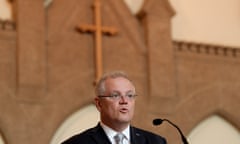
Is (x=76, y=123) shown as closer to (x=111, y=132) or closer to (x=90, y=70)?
(x=90, y=70)

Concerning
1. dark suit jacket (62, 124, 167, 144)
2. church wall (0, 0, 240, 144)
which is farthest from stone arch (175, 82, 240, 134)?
dark suit jacket (62, 124, 167, 144)

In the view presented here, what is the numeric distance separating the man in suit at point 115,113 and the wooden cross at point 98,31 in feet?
14.7

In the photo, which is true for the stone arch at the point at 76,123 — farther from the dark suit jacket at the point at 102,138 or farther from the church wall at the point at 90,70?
the dark suit jacket at the point at 102,138

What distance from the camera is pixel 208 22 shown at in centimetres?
920

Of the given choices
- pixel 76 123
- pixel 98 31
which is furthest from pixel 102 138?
pixel 98 31

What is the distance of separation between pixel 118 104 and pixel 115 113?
0.05 metres

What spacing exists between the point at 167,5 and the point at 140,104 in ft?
4.70

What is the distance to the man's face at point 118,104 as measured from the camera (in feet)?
11.4

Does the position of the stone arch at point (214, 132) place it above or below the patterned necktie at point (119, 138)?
below

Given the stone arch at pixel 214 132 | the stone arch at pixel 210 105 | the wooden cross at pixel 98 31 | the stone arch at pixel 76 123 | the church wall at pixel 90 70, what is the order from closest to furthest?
1. the church wall at pixel 90 70
2. the stone arch at pixel 76 123
3. the wooden cross at pixel 98 31
4. the stone arch at pixel 210 105
5. the stone arch at pixel 214 132

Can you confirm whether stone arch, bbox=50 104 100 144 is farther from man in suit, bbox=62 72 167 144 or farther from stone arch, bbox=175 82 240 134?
man in suit, bbox=62 72 167 144

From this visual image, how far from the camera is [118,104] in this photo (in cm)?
349

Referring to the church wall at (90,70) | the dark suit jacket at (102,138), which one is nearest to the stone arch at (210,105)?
the church wall at (90,70)

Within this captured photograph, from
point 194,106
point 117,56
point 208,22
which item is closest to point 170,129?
point 194,106
